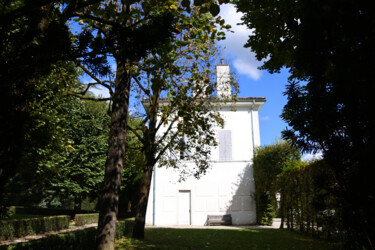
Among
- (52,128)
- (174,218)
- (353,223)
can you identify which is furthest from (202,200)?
(353,223)

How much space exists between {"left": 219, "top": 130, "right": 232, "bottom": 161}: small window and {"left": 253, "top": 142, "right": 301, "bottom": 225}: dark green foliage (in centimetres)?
208

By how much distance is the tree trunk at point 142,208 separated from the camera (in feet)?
33.1

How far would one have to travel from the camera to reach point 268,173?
17094 mm

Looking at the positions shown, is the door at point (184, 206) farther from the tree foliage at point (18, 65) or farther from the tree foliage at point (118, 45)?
the tree foliage at point (18, 65)

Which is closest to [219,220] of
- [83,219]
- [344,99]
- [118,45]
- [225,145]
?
[225,145]

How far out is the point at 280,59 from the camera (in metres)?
5.26

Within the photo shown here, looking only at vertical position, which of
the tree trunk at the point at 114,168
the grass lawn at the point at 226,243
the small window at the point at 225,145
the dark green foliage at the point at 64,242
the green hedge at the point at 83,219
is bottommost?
the green hedge at the point at 83,219

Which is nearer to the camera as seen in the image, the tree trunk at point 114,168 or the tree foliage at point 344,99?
the tree foliage at point 344,99

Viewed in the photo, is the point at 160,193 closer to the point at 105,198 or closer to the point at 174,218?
the point at 174,218

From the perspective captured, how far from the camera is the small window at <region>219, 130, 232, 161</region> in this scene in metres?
18.8

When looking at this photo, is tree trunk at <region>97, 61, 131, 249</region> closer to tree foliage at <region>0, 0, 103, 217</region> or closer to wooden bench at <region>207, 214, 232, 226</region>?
tree foliage at <region>0, 0, 103, 217</region>

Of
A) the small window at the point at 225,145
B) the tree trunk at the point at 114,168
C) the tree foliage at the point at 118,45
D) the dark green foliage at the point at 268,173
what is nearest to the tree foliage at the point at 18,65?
the tree foliage at the point at 118,45

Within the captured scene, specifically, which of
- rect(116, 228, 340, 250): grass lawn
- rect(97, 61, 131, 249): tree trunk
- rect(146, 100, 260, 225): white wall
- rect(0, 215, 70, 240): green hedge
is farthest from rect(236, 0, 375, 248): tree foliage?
rect(146, 100, 260, 225): white wall

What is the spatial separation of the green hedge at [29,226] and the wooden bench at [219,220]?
9.61 metres
